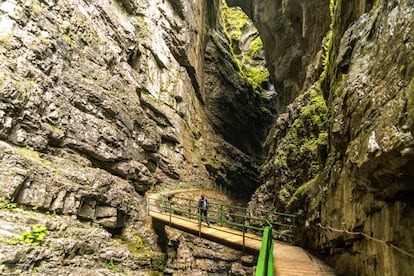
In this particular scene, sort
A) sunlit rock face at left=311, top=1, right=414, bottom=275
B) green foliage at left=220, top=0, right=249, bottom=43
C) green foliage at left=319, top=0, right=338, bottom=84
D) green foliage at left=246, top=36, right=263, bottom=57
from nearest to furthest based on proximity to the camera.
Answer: sunlit rock face at left=311, top=1, right=414, bottom=275, green foliage at left=319, top=0, right=338, bottom=84, green foliage at left=246, top=36, right=263, bottom=57, green foliage at left=220, top=0, right=249, bottom=43

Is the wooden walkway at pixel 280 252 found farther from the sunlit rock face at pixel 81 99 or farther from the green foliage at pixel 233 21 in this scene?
the green foliage at pixel 233 21

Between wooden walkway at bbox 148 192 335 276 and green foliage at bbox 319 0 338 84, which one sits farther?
green foliage at bbox 319 0 338 84

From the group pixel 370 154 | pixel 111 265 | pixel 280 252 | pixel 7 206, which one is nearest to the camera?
pixel 370 154

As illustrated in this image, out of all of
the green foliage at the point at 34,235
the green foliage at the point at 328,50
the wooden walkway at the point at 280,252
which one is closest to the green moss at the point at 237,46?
the green foliage at the point at 328,50

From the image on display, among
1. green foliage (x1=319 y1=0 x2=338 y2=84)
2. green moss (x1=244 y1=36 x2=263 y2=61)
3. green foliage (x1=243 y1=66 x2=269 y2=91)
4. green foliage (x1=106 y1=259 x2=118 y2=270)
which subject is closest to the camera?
green foliage (x1=106 y1=259 x2=118 y2=270)

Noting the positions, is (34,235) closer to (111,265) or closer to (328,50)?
(111,265)

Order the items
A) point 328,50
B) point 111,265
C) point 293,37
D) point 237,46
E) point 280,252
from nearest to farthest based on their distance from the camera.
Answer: point 280,252 → point 111,265 → point 328,50 → point 293,37 → point 237,46

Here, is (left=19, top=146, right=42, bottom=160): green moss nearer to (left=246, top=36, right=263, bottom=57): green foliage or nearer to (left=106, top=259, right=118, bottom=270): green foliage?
(left=106, top=259, right=118, bottom=270): green foliage

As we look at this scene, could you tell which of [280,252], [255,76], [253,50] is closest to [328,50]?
[280,252]

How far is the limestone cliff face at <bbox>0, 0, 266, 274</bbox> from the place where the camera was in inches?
364

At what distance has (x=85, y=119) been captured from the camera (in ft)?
42.2

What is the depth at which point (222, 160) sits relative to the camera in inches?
1208

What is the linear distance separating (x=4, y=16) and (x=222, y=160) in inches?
940

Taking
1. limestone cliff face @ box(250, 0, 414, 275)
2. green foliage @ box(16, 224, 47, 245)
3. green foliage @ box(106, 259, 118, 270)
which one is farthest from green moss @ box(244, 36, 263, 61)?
green foliage @ box(16, 224, 47, 245)
